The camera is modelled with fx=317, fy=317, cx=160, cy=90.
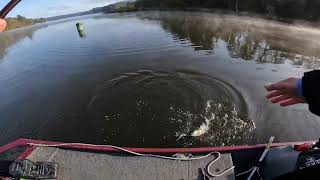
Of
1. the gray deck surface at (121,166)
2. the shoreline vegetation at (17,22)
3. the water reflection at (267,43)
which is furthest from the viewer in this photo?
the shoreline vegetation at (17,22)

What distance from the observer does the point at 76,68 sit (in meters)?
17.0

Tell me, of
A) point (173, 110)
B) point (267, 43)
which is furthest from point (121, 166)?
point (267, 43)

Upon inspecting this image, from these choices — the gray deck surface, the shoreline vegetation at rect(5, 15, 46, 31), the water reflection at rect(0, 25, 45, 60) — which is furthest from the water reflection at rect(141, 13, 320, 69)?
the shoreline vegetation at rect(5, 15, 46, 31)

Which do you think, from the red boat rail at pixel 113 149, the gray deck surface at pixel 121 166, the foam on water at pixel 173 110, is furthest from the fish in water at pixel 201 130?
the gray deck surface at pixel 121 166

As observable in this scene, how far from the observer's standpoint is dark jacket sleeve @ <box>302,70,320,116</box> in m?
2.32

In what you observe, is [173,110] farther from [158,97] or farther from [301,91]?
[301,91]

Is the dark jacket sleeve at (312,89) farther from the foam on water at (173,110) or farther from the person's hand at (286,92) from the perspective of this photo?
the foam on water at (173,110)

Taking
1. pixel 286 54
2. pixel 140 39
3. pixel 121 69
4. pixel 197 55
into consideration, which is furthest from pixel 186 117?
pixel 140 39

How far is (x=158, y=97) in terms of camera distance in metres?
11.4

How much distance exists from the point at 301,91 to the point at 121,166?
3.18 meters

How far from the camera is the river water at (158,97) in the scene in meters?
9.15

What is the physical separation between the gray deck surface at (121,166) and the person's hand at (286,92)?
2209 millimetres

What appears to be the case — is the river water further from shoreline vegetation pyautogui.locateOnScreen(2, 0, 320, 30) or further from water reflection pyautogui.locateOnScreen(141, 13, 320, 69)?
shoreline vegetation pyautogui.locateOnScreen(2, 0, 320, 30)

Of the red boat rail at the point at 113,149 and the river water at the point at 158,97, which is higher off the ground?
the red boat rail at the point at 113,149
